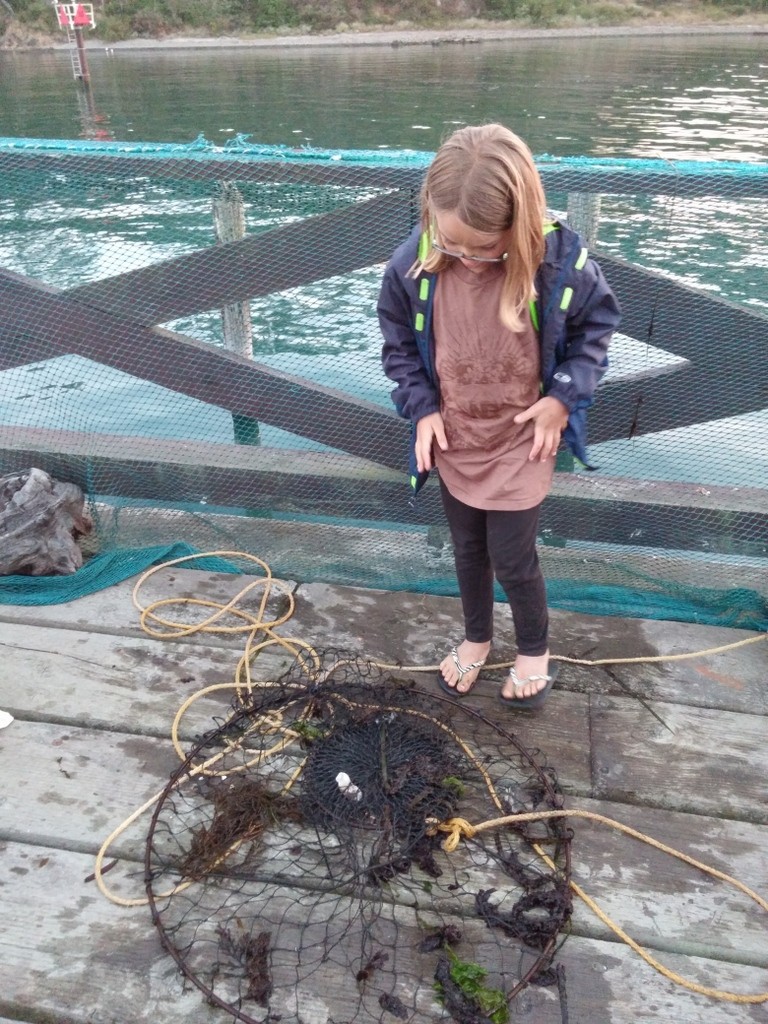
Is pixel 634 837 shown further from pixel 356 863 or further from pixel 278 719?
pixel 278 719

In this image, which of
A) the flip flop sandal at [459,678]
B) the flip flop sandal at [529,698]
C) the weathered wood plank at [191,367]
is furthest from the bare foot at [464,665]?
the weathered wood plank at [191,367]

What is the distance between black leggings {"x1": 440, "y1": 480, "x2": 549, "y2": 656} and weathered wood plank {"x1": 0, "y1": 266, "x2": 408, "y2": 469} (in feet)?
3.06

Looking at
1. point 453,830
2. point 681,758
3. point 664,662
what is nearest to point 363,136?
point 664,662

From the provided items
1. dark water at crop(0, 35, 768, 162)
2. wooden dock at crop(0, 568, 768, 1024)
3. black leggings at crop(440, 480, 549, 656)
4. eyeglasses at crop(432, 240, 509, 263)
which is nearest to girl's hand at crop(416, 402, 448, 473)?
black leggings at crop(440, 480, 549, 656)

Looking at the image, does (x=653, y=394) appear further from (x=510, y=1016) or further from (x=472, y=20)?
(x=472, y=20)

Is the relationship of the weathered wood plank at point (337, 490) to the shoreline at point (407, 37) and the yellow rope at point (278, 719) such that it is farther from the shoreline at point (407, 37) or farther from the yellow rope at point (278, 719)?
the shoreline at point (407, 37)

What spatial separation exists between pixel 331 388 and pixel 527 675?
5.23 feet

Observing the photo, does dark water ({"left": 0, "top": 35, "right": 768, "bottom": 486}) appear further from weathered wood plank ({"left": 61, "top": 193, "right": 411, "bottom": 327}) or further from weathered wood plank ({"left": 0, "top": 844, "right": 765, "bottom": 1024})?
weathered wood plank ({"left": 0, "top": 844, "right": 765, "bottom": 1024})

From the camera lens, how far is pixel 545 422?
97.7 inches

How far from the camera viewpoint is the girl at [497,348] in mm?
2154

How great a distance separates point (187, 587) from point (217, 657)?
0.51 meters

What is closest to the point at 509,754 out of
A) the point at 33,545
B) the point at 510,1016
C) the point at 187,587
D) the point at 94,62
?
the point at 510,1016

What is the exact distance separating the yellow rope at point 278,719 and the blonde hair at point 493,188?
1.42 m

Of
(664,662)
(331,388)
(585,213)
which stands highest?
(585,213)
